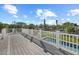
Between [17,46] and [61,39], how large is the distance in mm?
779

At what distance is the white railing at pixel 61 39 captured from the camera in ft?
9.96

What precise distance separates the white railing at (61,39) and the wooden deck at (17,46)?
18cm

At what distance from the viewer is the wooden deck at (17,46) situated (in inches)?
127

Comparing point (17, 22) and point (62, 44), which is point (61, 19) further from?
point (17, 22)

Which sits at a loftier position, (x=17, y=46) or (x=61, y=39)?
(x=61, y=39)

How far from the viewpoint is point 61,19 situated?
322cm

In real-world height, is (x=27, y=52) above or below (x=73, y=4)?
below

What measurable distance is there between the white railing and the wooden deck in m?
0.18

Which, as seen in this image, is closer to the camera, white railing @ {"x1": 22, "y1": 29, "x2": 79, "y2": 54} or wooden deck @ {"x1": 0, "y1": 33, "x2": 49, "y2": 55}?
white railing @ {"x1": 22, "y1": 29, "x2": 79, "y2": 54}

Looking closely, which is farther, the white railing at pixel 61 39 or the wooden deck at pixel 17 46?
the wooden deck at pixel 17 46

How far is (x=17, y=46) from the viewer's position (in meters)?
3.29

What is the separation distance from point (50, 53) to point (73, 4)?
92cm

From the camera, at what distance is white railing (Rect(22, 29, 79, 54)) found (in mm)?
3036
